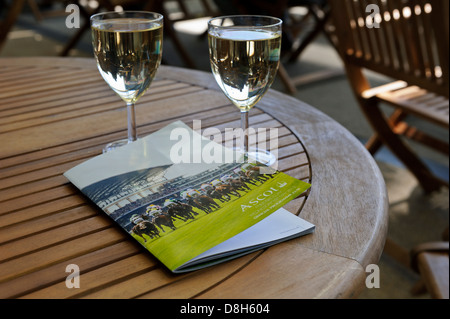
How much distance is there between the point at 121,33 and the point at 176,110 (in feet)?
0.68

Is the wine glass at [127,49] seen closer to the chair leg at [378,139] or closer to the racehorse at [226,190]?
the racehorse at [226,190]

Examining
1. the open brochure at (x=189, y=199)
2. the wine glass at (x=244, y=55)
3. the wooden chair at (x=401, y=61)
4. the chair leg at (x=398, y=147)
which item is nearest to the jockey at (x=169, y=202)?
the open brochure at (x=189, y=199)

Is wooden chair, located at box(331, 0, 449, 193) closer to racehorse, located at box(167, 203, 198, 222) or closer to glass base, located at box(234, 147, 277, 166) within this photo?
glass base, located at box(234, 147, 277, 166)

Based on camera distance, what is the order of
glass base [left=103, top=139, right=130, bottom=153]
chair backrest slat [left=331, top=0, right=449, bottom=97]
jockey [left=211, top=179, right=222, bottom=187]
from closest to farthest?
jockey [left=211, top=179, right=222, bottom=187] → glass base [left=103, top=139, right=130, bottom=153] → chair backrest slat [left=331, top=0, right=449, bottom=97]

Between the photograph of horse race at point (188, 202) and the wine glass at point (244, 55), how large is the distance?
0.20 feet

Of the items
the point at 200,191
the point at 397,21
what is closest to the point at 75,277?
the point at 200,191

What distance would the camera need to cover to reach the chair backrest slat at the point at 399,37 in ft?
4.17

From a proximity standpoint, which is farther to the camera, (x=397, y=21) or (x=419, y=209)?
(x=419, y=209)

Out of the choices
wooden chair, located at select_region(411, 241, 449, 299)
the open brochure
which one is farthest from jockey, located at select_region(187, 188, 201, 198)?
wooden chair, located at select_region(411, 241, 449, 299)

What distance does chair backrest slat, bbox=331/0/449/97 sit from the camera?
4.17ft

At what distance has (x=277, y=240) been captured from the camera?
0.43 m

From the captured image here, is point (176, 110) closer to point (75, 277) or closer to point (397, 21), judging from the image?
point (75, 277)

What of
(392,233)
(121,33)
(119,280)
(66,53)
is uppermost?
(121,33)

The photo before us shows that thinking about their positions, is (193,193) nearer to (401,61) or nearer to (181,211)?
(181,211)
